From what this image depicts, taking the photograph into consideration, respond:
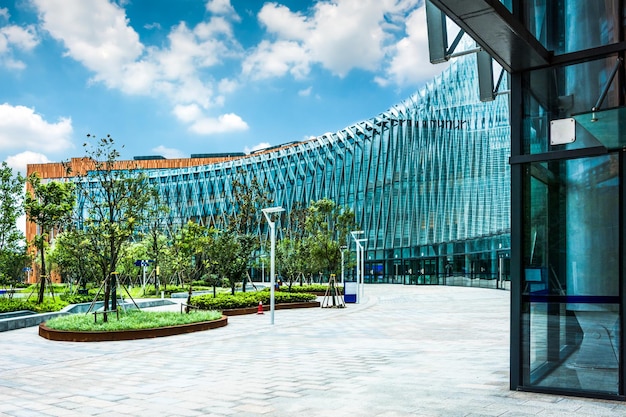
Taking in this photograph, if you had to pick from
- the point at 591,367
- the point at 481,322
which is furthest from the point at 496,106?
the point at 591,367

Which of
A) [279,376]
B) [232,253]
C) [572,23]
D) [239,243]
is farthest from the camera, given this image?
[239,243]

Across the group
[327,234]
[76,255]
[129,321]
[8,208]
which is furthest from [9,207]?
[327,234]

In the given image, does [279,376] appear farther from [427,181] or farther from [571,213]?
[427,181]

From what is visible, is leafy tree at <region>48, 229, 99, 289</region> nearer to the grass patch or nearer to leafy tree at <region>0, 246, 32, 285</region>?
leafy tree at <region>0, 246, 32, 285</region>

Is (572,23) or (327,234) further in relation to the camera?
(327,234)

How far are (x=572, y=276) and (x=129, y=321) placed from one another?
12.6 m

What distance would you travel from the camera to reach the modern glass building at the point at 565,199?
23.0 feet

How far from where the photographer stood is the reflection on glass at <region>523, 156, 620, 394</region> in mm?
7000

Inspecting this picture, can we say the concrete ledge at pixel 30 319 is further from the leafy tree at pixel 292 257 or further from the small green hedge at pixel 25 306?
the leafy tree at pixel 292 257

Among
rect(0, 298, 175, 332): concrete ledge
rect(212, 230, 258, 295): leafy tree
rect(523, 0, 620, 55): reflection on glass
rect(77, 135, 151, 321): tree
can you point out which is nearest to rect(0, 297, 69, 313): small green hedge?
rect(0, 298, 175, 332): concrete ledge

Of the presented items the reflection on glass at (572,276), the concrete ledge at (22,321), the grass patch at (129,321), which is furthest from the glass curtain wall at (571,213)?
the concrete ledge at (22,321)

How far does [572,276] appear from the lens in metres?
7.27

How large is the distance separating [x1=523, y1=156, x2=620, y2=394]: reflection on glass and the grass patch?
11004 millimetres

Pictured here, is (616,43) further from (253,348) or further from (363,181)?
(363,181)
